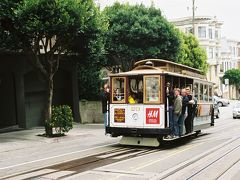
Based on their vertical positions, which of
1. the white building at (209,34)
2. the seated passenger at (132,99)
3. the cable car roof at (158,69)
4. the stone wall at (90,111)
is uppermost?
the white building at (209,34)

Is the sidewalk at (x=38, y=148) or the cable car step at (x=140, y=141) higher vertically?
the cable car step at (x=140, y=141)

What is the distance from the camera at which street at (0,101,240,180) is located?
996cm

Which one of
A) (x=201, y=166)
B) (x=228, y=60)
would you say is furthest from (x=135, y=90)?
(x=228, y=60)

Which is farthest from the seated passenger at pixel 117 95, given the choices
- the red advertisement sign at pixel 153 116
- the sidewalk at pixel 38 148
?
the sidewalk at pixel 38 148

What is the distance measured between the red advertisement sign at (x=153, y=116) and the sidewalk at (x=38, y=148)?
236cm

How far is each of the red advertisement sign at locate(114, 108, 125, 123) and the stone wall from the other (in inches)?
462

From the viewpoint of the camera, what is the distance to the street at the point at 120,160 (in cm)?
996

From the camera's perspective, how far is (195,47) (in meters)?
42.4

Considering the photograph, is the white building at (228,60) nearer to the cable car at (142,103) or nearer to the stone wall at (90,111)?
the stone wall at (90,111)

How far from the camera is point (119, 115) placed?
15.1m

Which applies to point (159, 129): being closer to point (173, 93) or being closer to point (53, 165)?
point (173, 93)

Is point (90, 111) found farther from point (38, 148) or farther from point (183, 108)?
point (183, 108)

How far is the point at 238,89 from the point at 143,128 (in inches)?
2910

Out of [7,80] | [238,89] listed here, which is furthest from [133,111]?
[238,89]
